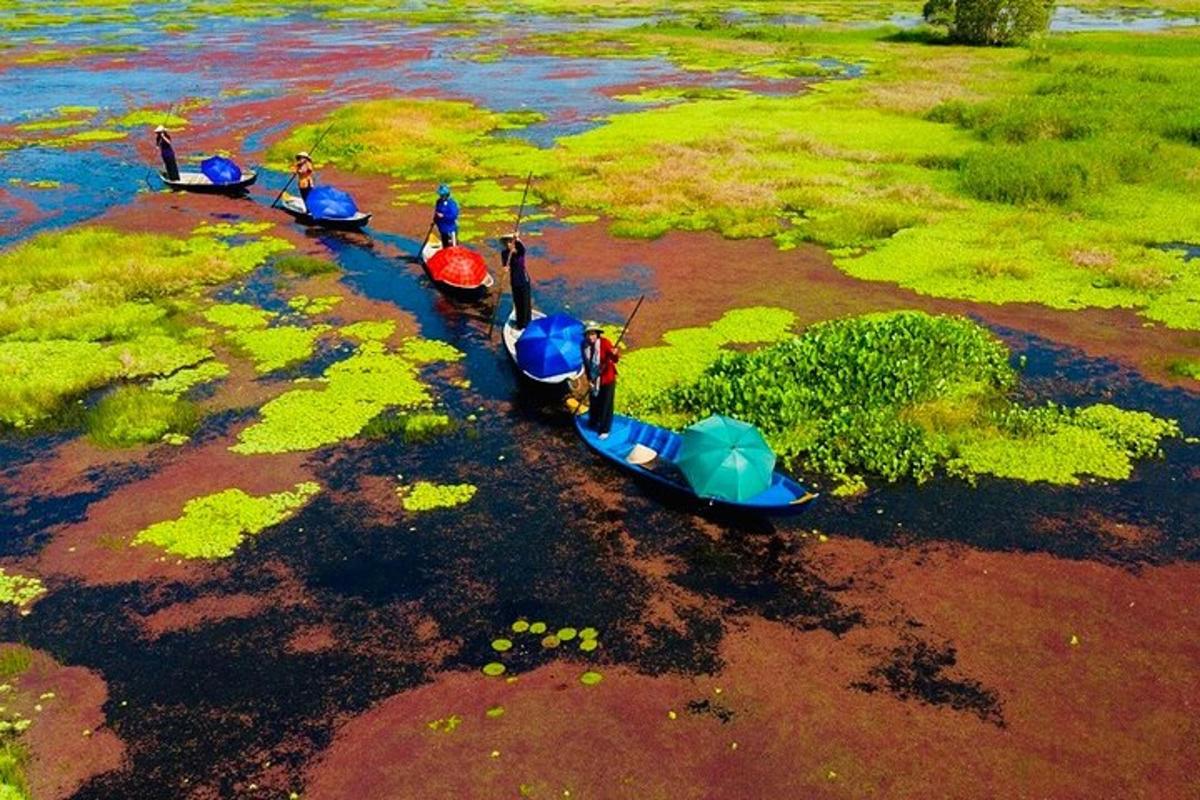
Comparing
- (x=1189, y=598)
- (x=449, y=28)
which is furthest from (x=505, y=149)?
(x=449, y=28)

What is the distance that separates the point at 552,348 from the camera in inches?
707

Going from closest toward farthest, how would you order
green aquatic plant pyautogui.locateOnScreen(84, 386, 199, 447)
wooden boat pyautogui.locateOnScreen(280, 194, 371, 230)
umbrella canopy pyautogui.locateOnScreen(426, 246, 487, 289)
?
green aquatic plant pyautogui.locateOnScreen(84, 386, 199, 447)
umbrella canopy pyautogui.locateOnScreen(426, 246, 487, 289)
wooden boat pyautogui.locateOnScreen(280, 194, 371, 230)

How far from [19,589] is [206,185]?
24.4m

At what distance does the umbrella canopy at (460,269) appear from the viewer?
23453 mm

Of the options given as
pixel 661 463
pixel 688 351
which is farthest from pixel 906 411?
pixel 661 463

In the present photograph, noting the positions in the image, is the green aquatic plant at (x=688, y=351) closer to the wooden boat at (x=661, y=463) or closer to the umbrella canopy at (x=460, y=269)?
the wooden boat at (x=661, y=463)

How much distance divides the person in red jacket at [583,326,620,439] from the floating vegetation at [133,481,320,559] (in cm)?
524

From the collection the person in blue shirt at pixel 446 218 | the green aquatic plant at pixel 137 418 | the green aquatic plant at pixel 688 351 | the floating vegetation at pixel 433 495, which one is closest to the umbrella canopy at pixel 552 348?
the green aquatic plant at pixel 688 351

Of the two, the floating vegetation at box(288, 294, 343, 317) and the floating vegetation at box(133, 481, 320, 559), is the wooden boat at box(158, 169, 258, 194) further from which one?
the floating vegetation at box(133, 481, 320, 559)

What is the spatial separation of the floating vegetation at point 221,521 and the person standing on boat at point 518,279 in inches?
263

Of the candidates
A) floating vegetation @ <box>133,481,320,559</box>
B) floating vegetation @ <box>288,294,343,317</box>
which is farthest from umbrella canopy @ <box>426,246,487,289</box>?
floating vegetation @ <box>133,481,320,559</box>

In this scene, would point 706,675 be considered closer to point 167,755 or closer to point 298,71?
point 167,755

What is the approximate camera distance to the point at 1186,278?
24.4 m

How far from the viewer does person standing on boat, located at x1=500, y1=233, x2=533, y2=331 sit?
19.8m
